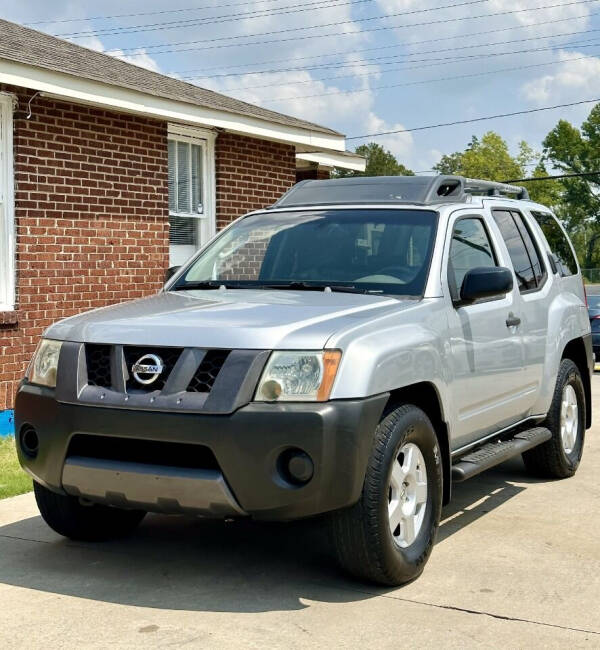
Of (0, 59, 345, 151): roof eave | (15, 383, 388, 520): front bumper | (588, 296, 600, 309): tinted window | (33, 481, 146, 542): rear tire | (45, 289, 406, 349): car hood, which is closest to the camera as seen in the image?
(15, 383, 388, 520): front bumper

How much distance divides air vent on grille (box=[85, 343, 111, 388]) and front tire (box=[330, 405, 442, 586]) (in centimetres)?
126

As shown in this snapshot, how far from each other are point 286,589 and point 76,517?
4.43 ft

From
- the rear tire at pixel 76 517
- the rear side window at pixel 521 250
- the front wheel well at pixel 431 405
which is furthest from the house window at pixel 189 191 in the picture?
the front wheel well at pixel 431 405

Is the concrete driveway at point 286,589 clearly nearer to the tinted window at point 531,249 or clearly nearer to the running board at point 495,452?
the running board at point 495,452

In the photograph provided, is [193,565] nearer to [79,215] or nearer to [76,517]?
[76,517]

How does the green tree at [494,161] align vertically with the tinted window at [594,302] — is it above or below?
above

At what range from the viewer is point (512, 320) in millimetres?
6406

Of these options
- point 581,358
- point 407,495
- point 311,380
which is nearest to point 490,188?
point 581,358

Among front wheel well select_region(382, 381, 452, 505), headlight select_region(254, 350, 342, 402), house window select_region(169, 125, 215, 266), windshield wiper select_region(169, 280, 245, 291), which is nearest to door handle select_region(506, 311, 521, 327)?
front wheel well select_region(382, 381, 452, 505)

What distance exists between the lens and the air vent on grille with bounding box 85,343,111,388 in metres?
4.90

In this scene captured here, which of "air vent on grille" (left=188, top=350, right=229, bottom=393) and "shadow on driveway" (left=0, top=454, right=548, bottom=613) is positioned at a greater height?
"air vent on grille" (left=188, top=350, right=229, bottom=393)

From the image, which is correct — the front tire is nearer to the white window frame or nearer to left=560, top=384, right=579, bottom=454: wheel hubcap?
left=560, top=384, right=579, bottom=454: wheel hubcap

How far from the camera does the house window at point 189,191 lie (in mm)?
12055

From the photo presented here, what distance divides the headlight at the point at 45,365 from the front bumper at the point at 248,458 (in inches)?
16.1
